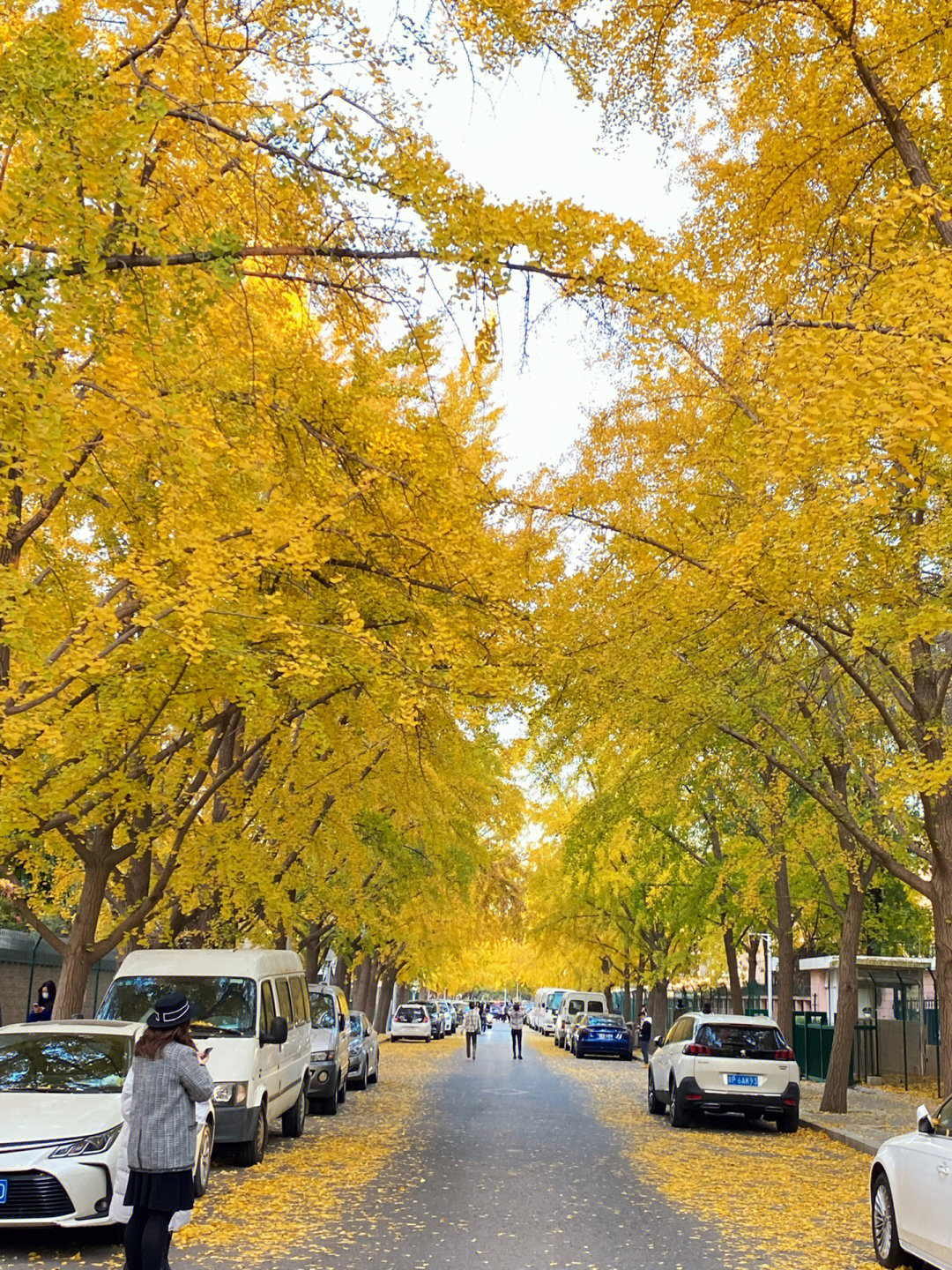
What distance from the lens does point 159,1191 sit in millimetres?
6453

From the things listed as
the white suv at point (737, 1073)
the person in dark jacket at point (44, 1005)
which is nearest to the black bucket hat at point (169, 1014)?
the white suv at point (737, 1073)

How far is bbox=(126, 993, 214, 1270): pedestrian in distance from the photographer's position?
21.2 ft

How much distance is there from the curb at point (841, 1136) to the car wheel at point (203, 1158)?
8.93 meters

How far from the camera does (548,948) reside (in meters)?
47.5

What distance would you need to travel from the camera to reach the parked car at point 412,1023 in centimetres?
5191

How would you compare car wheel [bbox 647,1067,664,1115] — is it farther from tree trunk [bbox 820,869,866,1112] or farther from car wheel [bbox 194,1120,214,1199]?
car wheel [bbox 194,1120,214,1199]

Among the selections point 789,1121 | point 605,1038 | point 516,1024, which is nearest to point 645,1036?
point 605,1038

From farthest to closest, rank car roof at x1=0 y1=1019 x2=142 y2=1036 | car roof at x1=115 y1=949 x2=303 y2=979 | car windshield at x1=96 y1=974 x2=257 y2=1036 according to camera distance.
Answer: car roof at x1=115 y1=949 x2=303 y2=979, car windshield at x1=96 y1=974 x2=257 y2=1036, car roof at x1=0 y1=1019 x2=142 y2=1036

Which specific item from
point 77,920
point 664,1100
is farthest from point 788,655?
point 77,920

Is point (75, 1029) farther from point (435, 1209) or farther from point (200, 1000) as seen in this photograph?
point (200, 1000)

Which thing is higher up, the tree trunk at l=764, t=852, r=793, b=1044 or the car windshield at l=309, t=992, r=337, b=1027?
the tree trunk at l=764, t=852, r=793, b=1044

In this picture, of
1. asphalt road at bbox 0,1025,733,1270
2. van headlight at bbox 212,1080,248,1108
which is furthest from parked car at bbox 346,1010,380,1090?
van headlight at bbox 212,1080,248,1108

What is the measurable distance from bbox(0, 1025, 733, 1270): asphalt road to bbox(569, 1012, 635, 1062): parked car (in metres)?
24.4

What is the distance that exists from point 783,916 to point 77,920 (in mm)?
13756
